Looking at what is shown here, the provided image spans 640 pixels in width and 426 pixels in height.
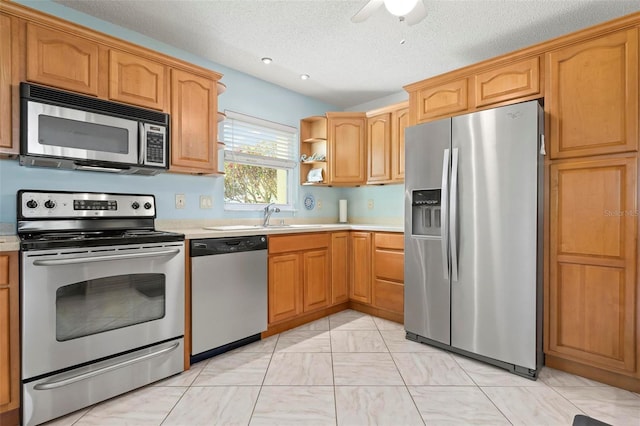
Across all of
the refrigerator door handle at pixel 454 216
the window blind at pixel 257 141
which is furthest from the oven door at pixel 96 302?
the refrigerator door handle at pixel 454 216

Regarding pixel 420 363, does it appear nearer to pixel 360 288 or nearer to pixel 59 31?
pixel 360 288

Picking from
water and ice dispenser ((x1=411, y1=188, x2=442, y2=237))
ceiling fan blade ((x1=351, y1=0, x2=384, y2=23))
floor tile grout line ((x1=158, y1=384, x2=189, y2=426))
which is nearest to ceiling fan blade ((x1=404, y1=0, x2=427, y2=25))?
ceiling fan blade ((x1=351, y1=0, x2=384, y2=23))

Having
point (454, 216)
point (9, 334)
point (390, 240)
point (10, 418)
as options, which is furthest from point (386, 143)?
point (10, 418)

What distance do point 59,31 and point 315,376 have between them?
266 cm

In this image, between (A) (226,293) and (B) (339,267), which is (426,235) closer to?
(B) (339,267)

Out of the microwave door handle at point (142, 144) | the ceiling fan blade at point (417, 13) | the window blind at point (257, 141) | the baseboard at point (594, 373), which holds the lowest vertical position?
the baseboard at point (594, 373)

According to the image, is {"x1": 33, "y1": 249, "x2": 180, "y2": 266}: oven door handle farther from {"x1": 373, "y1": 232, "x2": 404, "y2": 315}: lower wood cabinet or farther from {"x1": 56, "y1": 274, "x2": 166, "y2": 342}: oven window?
{"x1": 373, "y1": 232, "x2": 404, "y2": 315}: lower wood cabinet

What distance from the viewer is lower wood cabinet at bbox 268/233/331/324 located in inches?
111

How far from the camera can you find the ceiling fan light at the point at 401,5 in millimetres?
1766

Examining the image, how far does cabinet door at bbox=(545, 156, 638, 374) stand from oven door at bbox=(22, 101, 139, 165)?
2.87 metres

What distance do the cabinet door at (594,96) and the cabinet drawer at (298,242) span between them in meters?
1.94

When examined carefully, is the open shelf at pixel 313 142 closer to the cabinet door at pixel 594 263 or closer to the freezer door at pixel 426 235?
the freezer door at pixel 426 235

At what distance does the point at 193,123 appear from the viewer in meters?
2.61

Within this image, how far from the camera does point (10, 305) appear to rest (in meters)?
1.60
